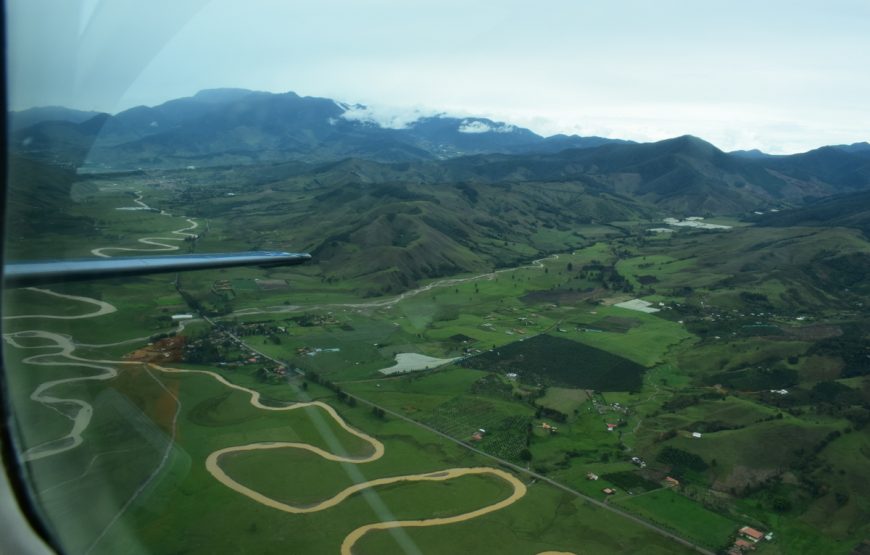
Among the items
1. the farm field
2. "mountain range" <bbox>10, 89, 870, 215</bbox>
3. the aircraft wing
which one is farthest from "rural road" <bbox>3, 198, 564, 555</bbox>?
"mountain range" <bbox>10, 89, 870, 215</bbox>

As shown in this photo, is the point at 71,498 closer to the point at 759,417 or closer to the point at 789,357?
the point at 759,417

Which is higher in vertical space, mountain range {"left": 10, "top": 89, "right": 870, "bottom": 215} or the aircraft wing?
mountain range {"left": 10, "top": 89, "right": 870, "bottom": 215}

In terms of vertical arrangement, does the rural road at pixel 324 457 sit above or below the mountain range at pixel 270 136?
below

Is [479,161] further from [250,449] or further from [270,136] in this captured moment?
[250,449]

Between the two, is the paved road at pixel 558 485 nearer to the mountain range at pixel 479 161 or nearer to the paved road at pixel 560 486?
the paved road at pixel 560 486

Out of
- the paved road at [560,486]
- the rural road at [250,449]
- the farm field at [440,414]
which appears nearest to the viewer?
the rural road at [250,449]

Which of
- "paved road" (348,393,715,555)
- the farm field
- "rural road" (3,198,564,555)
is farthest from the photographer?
"paved road" (348,393,715,555)

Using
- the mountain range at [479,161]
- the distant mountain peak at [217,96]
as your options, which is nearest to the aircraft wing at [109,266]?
the mountain range at [479,161]

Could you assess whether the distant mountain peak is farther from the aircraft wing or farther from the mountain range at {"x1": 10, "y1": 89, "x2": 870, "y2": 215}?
the aircraft wing

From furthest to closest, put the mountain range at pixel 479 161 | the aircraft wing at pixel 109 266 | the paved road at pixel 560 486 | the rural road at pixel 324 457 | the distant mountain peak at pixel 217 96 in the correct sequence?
1. the distant mountain peak at pixel 217 96
2. the mountain range at pixel 479 161
3. the paved road at pixel 560 486
4. the rural road at pixel 324 457
5. the aircraft wing at pixel 109 266
